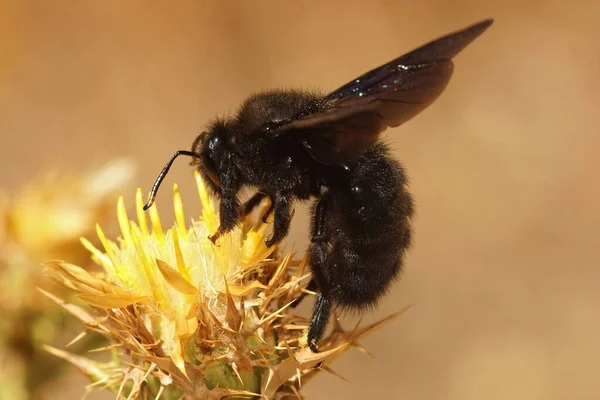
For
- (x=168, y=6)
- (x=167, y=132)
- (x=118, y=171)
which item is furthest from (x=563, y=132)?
(x=118, y=171)

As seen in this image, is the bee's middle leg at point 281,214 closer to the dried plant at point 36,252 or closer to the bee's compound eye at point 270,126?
the bee's compound eye at point 270,126

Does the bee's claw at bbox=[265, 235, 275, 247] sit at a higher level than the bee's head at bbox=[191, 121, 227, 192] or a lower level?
lower

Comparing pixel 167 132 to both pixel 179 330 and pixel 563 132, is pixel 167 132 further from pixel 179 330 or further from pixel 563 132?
pixel 179 330

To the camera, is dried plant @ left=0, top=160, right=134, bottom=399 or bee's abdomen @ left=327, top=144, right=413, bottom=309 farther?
dried plant @ left=0, top=160, right=134, bottom=399

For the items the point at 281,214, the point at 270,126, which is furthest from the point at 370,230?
Result: the point at 270,126

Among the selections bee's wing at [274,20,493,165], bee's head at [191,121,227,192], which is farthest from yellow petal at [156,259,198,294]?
bee's wing at [274,20,493,165]

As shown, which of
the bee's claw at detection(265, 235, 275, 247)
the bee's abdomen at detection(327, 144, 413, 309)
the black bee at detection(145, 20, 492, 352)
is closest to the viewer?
the black bee at detection(145, 20, 492, 352)

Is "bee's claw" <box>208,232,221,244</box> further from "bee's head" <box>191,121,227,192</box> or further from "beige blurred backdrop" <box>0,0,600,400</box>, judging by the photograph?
"beige blurred backdrop" <box>0,0,600,400</box>
